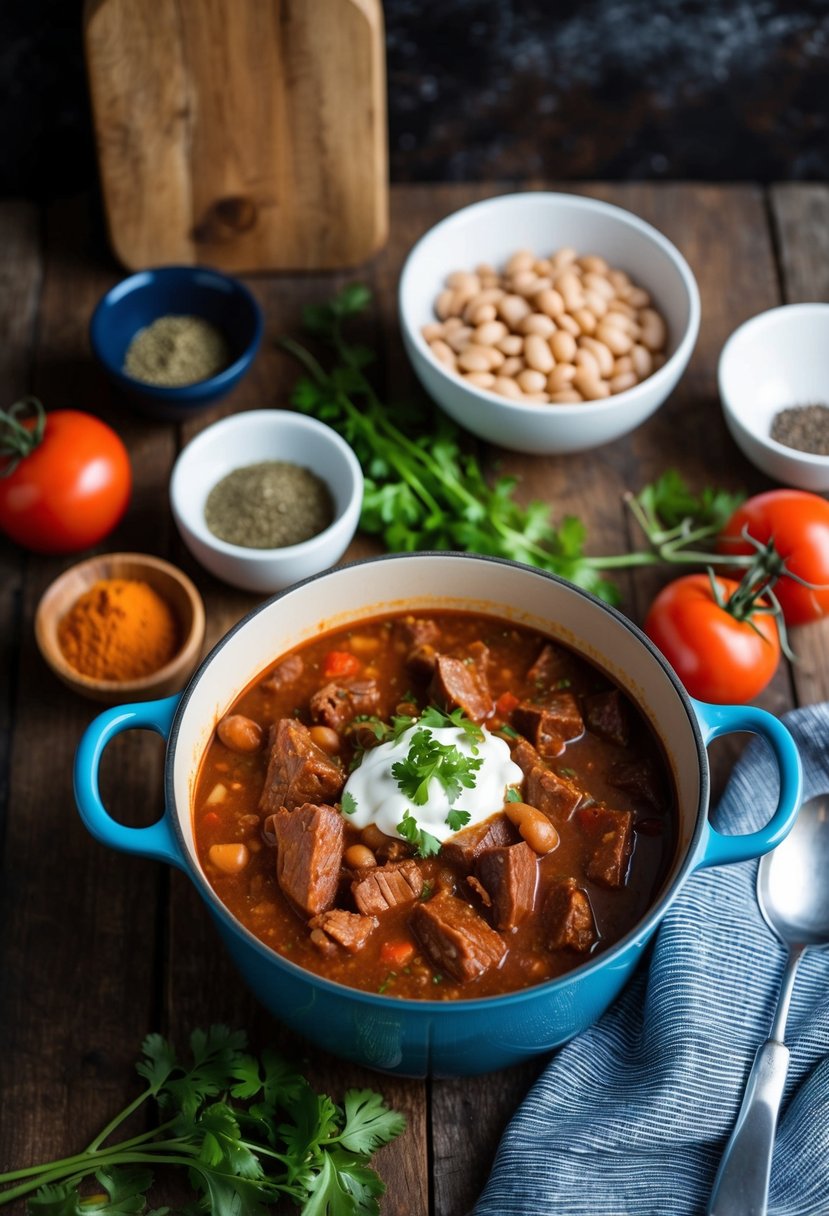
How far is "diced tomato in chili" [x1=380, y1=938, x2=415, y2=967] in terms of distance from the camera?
2.99 metres

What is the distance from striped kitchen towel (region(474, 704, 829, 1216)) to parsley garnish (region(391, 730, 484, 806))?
0.71 meters

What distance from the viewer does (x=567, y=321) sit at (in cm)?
434

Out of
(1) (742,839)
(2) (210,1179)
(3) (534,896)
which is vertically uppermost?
(1) (742,839)

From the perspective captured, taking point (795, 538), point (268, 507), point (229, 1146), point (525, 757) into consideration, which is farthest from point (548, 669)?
point (229, 1146)

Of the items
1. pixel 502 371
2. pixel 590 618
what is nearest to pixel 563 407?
pixel 502 371

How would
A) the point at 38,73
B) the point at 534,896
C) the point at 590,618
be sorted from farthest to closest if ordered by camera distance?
the point at 38,73 → the point at 590,618 → the point at 534,896

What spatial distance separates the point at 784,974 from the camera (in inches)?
130

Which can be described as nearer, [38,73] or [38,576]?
[38,576]

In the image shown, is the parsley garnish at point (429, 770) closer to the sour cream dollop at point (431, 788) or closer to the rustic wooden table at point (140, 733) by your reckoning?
the sour cream dollop at point (431, 788)

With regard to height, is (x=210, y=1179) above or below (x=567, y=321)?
below

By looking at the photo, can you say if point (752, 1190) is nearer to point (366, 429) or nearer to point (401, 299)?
point (366, 429)

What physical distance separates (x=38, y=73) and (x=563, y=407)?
3438mm

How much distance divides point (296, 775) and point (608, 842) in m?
0.76

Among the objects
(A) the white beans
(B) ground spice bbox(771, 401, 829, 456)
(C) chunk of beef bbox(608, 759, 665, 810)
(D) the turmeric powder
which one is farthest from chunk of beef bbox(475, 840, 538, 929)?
(B) ground spice bbox(771, 401, 829, 456)
